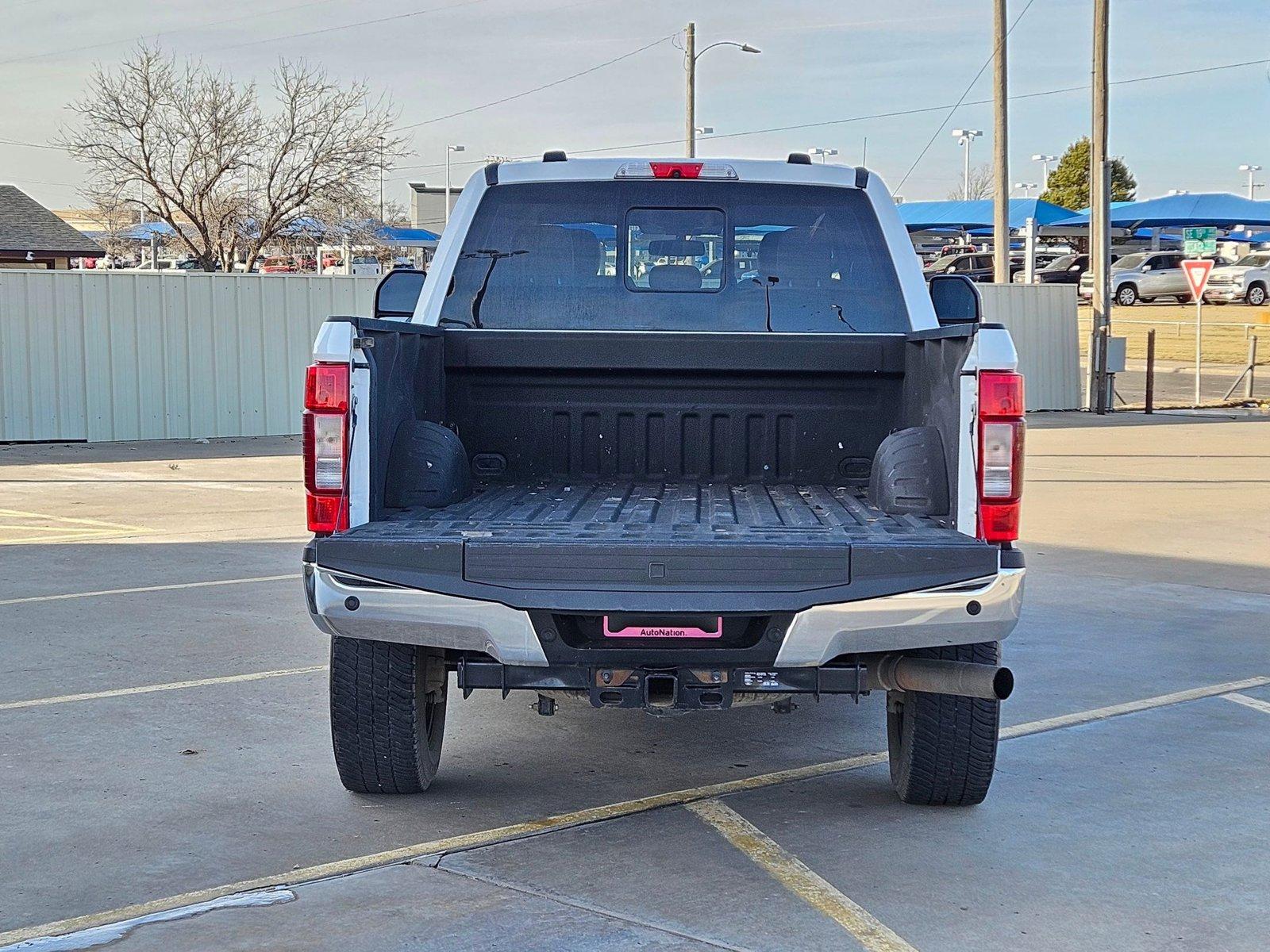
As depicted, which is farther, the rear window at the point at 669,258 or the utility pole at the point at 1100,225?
the utility pole at the point at 1100,225

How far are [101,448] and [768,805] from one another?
601 inches

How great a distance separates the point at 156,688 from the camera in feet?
22.3

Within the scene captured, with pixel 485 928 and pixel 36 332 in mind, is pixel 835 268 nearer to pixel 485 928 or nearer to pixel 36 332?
pixel 485 928

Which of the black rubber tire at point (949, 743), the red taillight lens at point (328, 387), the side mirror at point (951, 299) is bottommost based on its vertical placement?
the black rubber tire at point (949, 743)

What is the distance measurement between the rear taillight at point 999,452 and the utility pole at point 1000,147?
913 inches

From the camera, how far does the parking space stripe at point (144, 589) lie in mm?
8906

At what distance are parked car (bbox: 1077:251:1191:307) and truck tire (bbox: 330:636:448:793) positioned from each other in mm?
40376

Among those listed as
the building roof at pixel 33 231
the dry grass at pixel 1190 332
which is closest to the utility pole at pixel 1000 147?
the dry grass at pixel 1190 332

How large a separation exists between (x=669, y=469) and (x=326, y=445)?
181 centimetres

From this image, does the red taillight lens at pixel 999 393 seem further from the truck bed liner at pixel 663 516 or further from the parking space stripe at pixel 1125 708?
the parking space stripe at pixel 1125 708

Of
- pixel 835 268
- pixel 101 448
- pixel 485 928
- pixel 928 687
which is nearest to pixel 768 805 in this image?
pixel 928 687

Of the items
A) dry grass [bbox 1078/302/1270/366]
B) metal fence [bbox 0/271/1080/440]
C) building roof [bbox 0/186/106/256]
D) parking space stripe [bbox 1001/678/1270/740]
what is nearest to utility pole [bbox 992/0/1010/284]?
dry grass [bbox 1078/302/1270/366]

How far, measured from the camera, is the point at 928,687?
14.8 ft

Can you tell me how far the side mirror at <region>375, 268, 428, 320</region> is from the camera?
7.10 metres
